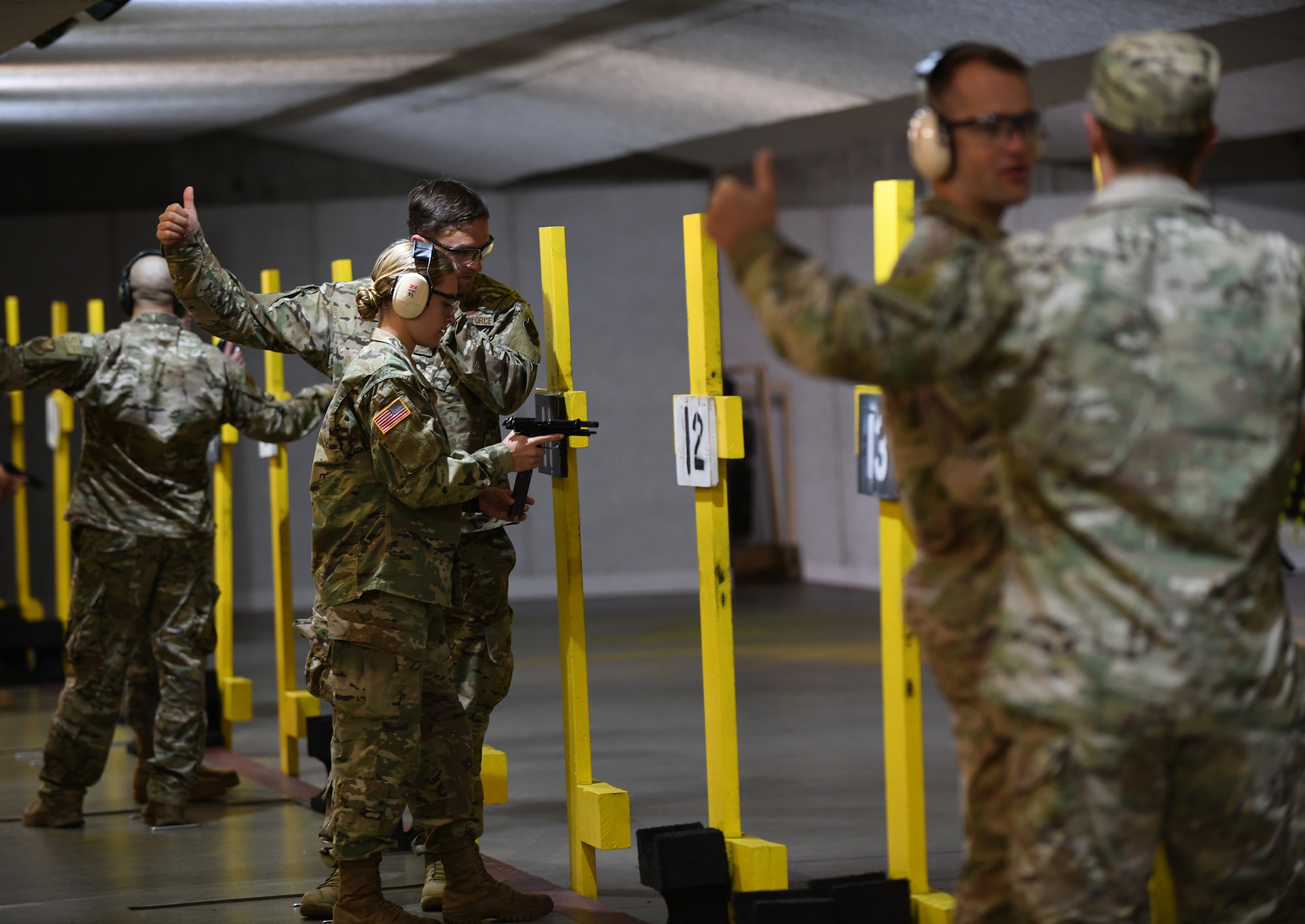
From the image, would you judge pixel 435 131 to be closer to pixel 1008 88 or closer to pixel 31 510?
pixel 31 510

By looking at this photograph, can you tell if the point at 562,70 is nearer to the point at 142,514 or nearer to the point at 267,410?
the point at 267,410

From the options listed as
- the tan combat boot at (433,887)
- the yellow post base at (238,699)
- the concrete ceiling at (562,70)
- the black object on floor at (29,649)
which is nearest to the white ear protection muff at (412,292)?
the tan combat boot at (433,887)

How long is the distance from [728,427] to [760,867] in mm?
981

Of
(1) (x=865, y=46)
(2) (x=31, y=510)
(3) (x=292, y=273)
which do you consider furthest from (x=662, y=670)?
(2) (x=31, y=510)

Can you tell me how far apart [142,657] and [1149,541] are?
4.40m

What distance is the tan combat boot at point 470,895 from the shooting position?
12.7ft

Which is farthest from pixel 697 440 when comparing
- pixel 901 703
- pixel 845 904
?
pixel 845 904

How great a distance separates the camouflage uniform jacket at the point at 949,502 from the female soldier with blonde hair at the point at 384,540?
1423mm

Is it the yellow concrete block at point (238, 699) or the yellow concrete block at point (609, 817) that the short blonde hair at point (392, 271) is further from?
the yellow concrete block at point (238, 699)

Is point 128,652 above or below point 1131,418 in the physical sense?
below

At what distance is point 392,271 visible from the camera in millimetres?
3656

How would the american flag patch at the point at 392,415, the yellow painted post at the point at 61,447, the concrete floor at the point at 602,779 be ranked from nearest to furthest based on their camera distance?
the american flag patch at the point at 392,415 → the concrete floor at the point at 602,779 → the yellow painted post at the point at 61,447

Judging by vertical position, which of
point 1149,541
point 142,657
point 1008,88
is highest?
point 1008,88

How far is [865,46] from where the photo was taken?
7848 millimetres
